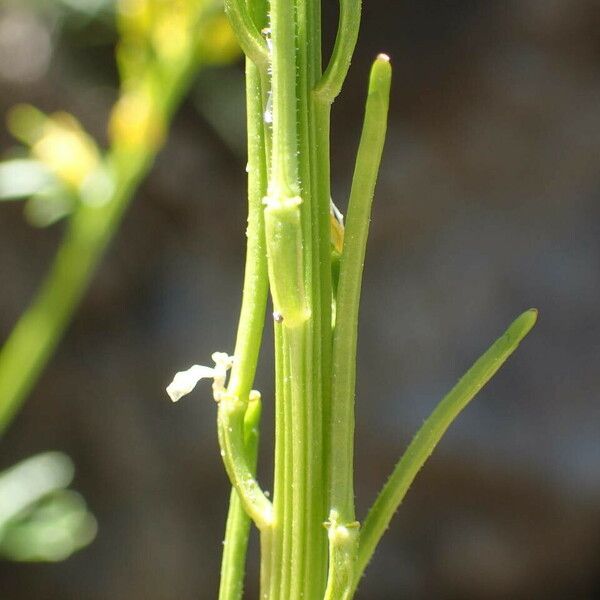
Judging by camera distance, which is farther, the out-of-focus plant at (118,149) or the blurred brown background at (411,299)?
the blurred brown background at (411,299)

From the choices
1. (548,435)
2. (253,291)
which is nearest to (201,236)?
(548,435)

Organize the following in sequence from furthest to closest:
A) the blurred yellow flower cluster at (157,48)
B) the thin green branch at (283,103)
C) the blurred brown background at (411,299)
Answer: the blurred brown background at (411,299) → the blurred yellow flower cluster at (157,48) → the thin green branch at (283,103)

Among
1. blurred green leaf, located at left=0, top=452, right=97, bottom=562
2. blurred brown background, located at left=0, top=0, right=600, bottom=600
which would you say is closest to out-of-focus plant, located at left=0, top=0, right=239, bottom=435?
blurred green leaf, located at left=0, top=452, right=97, bottom=562

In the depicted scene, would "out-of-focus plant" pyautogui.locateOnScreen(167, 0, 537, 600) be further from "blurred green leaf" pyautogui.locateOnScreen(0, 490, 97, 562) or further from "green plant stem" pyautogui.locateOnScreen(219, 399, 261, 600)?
"blurred green leaf" pyautogui.locateOnScreen(0, 490, 97, 562)

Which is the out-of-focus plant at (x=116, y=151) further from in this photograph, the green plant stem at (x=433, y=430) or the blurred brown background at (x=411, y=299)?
the green plant stem at (x=433, y=430)

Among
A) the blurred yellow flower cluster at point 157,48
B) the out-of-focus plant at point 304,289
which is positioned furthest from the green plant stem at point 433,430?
the blurred yellow flower cluster at point 157,48

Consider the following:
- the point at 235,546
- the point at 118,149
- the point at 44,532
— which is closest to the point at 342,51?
the point at 235,546

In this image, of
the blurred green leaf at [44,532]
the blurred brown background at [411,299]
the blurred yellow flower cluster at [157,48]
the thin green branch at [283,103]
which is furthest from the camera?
the blurred brown background at [411,299]
